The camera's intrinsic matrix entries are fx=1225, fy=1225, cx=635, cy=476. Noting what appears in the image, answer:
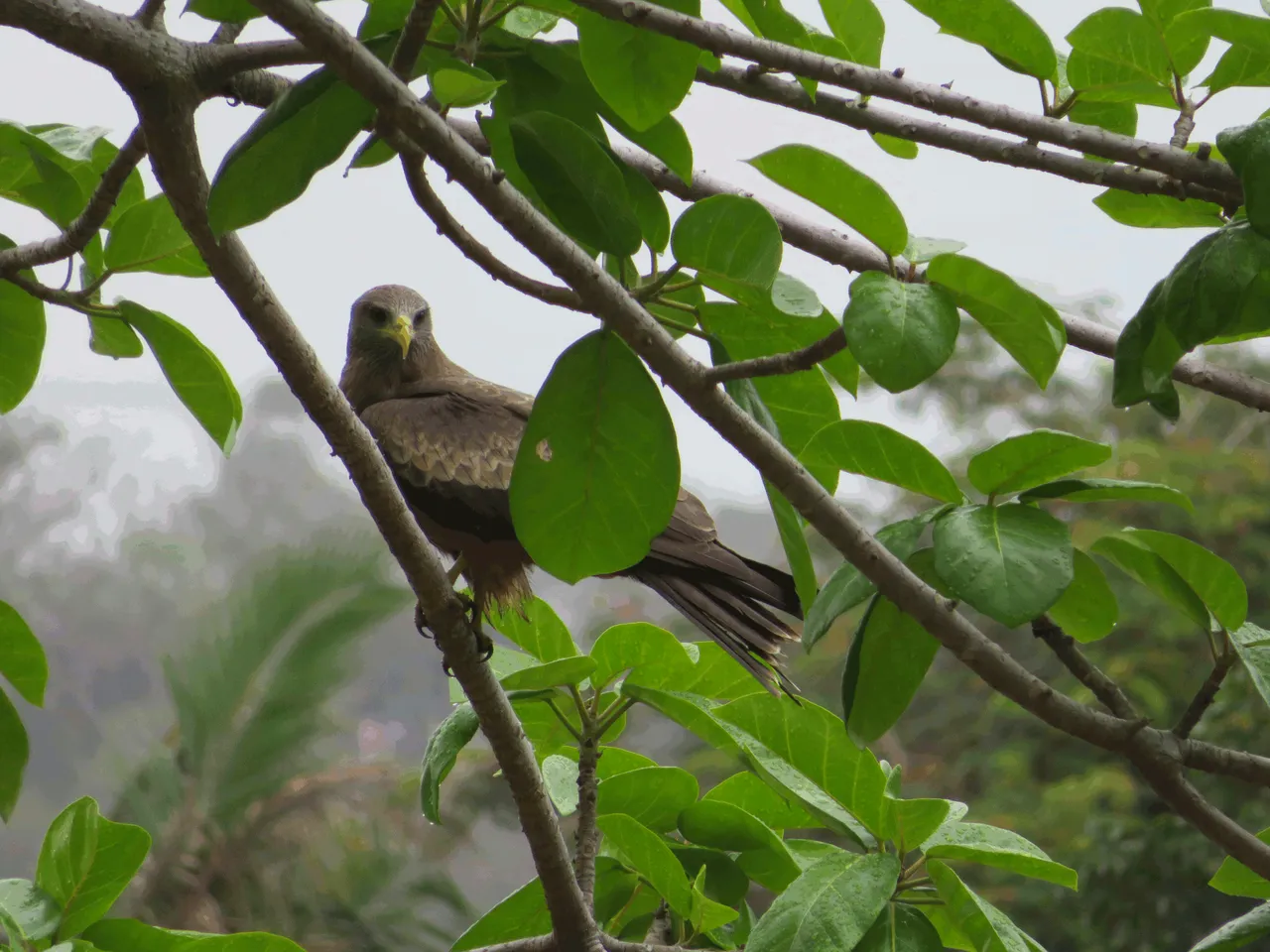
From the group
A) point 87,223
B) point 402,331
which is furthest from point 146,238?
point 402,331

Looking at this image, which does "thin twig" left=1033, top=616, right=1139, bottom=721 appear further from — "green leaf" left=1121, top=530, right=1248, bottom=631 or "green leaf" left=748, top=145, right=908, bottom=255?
"green leaf" left=748, top=145, right=908, bottom=255

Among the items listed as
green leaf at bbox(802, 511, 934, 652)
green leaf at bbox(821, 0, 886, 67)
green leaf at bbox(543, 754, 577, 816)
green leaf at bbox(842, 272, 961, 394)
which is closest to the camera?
green leaf at bbox(842, 272, 961, 394)

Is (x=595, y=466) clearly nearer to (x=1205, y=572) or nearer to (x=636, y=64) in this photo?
(x=636, y=64)

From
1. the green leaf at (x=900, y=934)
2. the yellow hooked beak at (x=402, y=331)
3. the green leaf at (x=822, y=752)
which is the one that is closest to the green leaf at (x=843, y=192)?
the green leaf at (x=822, y=752)

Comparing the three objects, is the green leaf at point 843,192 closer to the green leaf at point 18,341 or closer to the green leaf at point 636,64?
the green leaf at point 636,64

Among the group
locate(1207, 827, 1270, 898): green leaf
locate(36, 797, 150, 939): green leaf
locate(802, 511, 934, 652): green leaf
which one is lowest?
locate(1207, 827, 1270, 898): green leaf

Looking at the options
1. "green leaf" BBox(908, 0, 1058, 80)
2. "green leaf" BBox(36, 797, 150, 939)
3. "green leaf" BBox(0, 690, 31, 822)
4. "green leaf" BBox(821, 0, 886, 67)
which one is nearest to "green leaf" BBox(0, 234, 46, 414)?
"green leaf" BBox(0, 690, 31, 822)

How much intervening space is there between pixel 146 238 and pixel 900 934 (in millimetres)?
1259

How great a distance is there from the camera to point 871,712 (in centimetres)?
124

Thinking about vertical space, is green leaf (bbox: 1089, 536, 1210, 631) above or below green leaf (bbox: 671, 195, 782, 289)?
below

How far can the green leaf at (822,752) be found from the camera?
146cm

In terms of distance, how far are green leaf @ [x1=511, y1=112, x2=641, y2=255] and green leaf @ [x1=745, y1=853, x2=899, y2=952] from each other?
28.3 inches

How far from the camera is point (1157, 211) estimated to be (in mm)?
1314

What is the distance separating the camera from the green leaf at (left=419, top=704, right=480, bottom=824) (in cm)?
169
